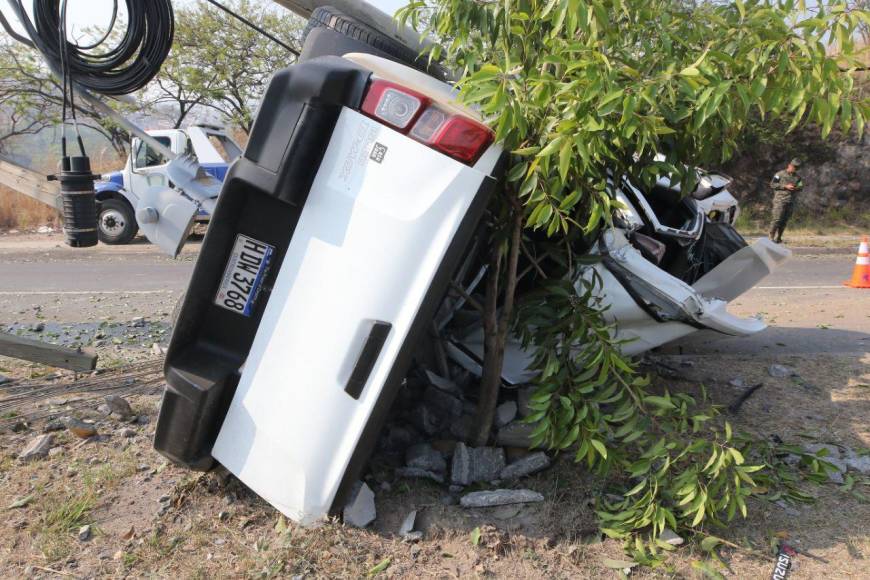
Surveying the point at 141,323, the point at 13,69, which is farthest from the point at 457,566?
the point at 13,69

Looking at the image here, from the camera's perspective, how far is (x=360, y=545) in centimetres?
261

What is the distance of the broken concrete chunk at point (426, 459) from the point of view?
3137 millimetres

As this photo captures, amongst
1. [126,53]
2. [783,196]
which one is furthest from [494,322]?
[783,196]

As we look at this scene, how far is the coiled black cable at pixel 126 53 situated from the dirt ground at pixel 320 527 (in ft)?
7.01

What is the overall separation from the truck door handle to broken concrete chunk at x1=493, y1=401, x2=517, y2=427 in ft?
3.61

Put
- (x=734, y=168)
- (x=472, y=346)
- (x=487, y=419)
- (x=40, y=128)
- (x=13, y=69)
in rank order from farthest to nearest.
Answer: (x=40, y=128)
(x=13, y=69)
(x=734, y=168)
(x=472, y=346)
(x=487, y=419)

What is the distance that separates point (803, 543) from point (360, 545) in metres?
1.70

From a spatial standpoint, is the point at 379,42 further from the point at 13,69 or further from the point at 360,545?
the point at 13,69

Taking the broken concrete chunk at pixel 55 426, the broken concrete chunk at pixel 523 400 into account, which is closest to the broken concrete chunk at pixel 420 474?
the broken concrete chunk at pixel 523 400

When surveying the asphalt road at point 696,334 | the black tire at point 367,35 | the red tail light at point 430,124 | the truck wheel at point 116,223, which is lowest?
the truck wheel at point 116,223

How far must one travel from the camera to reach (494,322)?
304 centimetres

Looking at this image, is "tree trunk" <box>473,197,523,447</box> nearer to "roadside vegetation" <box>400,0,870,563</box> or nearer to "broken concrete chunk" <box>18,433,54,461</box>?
"roadside vegetation" <box>400,0,870,563</box>

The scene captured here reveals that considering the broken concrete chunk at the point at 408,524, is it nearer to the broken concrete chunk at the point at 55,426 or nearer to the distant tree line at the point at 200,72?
the broken concrete chunk at the point at 55,426

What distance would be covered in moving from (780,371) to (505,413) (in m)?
2.34
